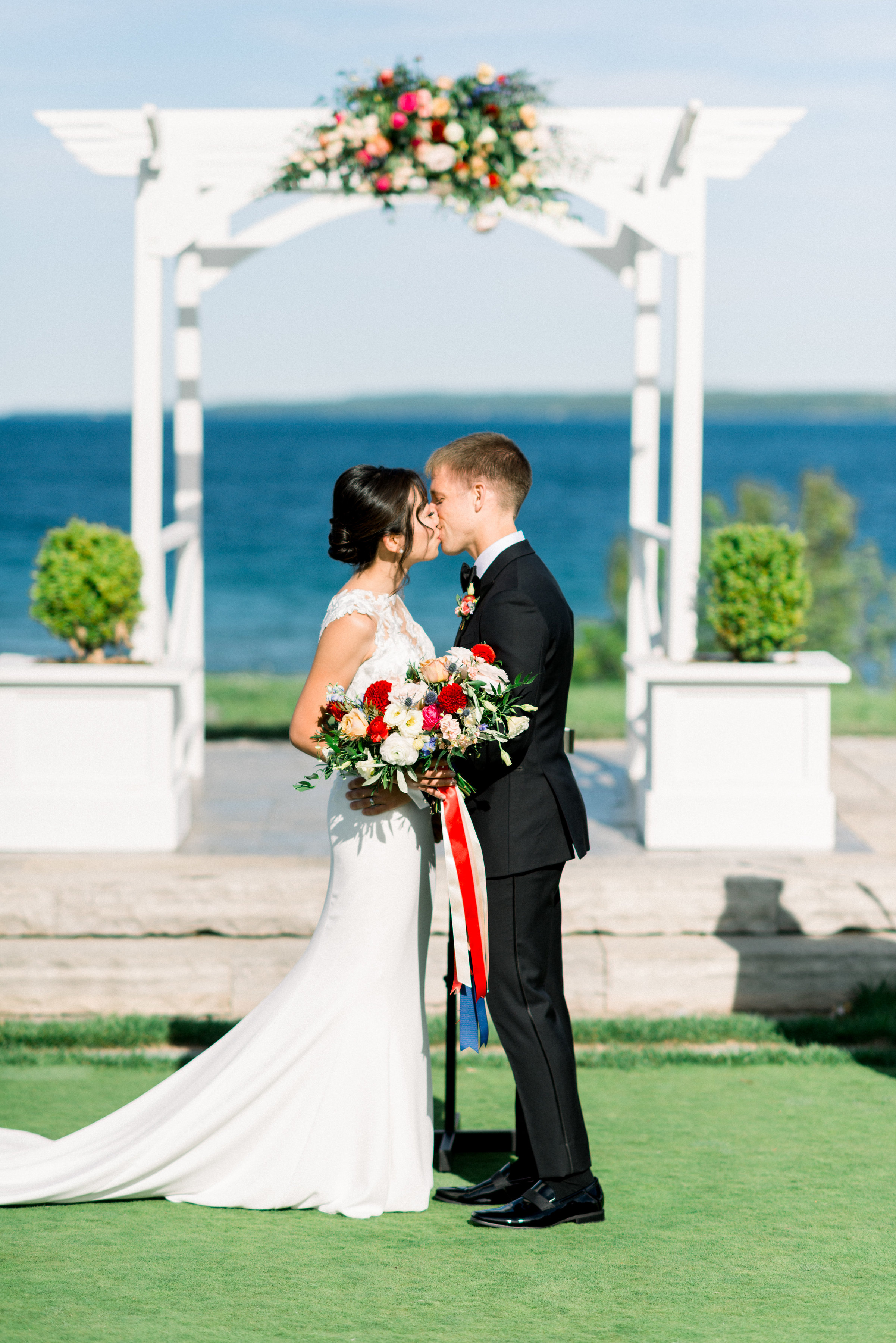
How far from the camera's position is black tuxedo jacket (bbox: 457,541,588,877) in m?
3.81

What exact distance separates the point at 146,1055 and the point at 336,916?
1626 millimetres

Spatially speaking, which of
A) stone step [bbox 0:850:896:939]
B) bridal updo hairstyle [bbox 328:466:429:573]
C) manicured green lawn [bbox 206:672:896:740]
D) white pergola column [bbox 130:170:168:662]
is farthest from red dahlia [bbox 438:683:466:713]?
manicured green lawn [bbox 206:672:896:740]

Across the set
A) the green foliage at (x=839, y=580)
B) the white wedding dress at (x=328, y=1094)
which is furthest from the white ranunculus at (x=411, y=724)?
the green foliage at (x=839, y=580)

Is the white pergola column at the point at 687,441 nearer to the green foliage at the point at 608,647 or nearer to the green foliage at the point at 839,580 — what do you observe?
the green foliage at the point at 839,580

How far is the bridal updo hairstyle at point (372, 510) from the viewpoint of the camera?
3.97 m

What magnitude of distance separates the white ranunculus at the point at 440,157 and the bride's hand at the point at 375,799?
3415mm

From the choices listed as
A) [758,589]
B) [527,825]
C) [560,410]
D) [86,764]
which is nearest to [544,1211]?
[527,825]

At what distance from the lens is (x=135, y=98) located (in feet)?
159

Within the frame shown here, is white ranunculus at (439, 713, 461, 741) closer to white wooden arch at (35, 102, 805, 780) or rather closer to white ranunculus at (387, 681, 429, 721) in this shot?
white ranunculus at (387, 681, 429, 721)

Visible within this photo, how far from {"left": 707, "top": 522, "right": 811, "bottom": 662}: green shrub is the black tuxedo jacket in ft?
10.2

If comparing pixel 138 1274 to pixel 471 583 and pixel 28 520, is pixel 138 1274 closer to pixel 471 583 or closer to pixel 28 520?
pixel 471 583

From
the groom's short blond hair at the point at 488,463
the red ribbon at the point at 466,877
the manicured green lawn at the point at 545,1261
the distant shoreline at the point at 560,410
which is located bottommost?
the manicured green lawn at the point at 545,1261

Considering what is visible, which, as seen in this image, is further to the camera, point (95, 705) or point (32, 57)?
point (32, 57)

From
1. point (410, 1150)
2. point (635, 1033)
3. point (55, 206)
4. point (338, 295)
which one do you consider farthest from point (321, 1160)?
point (338, 295)
